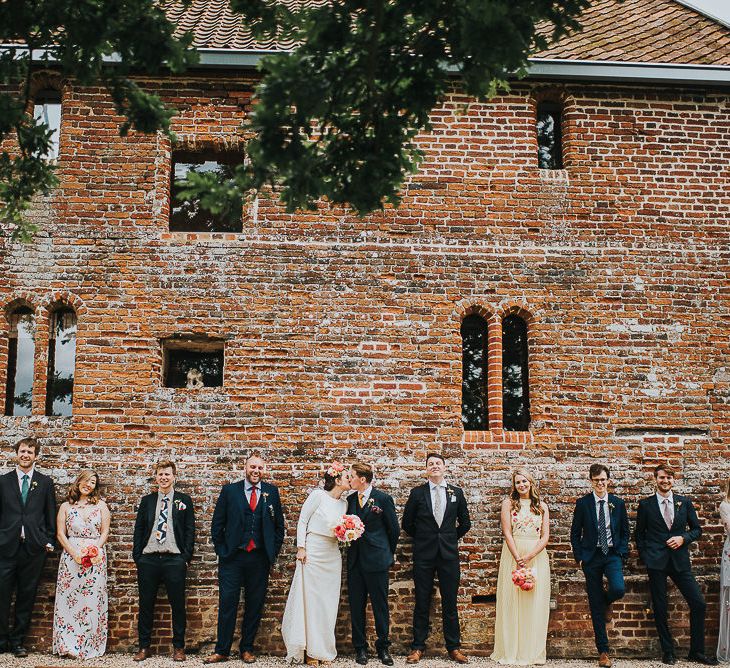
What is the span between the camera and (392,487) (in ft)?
29.3

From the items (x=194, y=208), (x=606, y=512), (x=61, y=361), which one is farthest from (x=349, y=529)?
(x=194, y=208)

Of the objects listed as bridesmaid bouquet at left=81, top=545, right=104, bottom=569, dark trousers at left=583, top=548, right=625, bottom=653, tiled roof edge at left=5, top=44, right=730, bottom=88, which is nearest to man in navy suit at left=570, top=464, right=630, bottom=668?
dark trousers at left=583, top=548, right=625, bottom=653

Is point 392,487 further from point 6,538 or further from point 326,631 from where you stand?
point 6,538

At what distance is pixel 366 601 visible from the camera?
8.29 meters

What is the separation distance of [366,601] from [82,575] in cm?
283

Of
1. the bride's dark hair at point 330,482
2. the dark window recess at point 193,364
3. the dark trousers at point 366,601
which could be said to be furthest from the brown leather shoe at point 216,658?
the dark window recess at point 193,364

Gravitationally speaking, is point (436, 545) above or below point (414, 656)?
above

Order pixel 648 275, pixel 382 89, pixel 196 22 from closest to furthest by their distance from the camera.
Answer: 1. pixel 382 89
2. pixel 648 275
3. pixel 196 22

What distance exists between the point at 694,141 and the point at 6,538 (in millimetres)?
8759

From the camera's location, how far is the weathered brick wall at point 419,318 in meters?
8.88

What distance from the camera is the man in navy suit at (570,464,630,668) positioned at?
8289 mm

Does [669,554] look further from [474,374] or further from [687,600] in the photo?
[474,374]

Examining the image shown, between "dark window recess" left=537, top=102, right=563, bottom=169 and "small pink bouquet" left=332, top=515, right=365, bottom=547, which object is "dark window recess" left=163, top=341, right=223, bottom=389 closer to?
"small pink bouquet" left=332, top=515, right=365, bottom=547


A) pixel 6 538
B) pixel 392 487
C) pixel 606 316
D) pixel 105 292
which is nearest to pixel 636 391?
pixel 606 316
